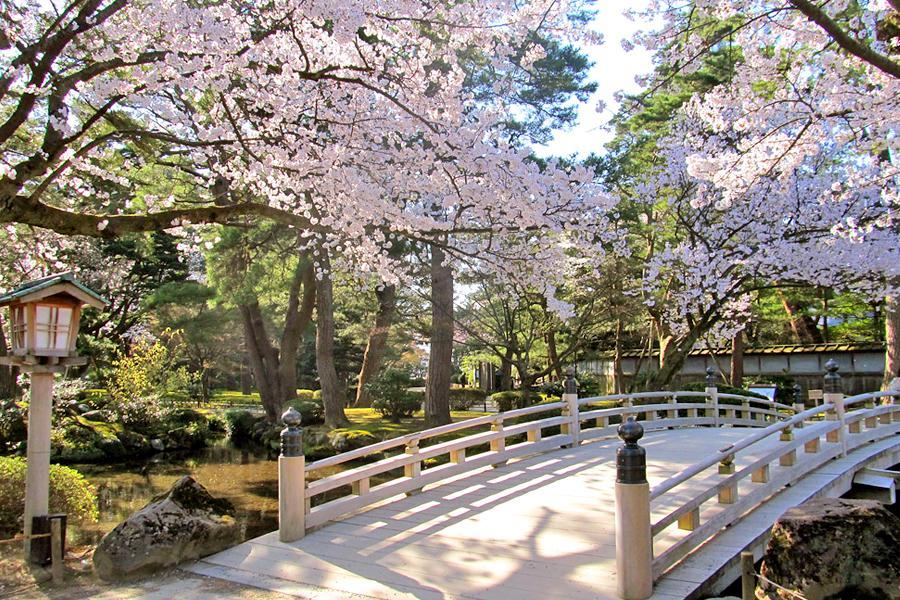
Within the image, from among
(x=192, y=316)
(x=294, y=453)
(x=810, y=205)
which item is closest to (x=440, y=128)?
(x=294, y=453)

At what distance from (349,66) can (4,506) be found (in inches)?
241

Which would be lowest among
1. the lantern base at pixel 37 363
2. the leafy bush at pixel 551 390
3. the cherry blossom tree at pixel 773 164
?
the leafy bush at pixel 551 390

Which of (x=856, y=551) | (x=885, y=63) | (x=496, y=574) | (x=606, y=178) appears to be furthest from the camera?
(x=606, y=178)

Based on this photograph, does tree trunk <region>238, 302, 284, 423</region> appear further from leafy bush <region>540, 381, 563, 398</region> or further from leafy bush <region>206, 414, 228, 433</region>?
leafy bush <region>540, 381, 563, 398</region>

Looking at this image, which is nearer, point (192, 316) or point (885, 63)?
point (885, 63)

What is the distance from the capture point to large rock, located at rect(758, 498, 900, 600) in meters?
4.16

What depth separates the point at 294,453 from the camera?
19.0 feet

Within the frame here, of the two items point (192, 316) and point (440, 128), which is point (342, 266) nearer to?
point (440, 128)

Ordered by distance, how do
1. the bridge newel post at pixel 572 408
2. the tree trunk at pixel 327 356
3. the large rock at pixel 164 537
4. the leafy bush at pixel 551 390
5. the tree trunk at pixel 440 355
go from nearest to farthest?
1. the large rock at pixel 164 537
2. the bridge newel post at pixel 572 408
3. the tree trunk at pixel 440 355
4. the tree trunk at pixel 327 356
5. the leafy bush at pixel 551 390

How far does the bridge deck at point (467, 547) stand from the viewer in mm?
4664

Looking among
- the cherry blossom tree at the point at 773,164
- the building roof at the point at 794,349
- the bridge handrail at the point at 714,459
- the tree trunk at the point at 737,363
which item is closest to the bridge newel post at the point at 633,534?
the bridge handrail at the point at 714,459

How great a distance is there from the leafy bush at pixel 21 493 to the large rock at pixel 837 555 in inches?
281

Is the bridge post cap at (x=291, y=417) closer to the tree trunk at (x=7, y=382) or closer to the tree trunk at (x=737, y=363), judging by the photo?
the tree trunk at (x=7, y=382)

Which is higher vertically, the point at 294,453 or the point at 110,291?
the point at 110,291
